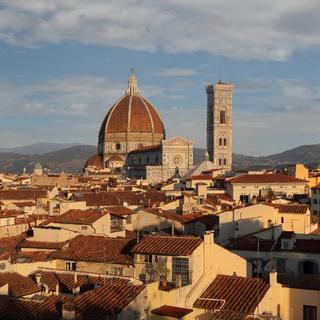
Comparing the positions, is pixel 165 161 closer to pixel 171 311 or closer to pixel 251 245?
pixel 251 245

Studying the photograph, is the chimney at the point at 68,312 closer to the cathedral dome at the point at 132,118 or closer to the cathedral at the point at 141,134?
the cathedral at the point at 141,134

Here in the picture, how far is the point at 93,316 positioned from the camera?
1358cm

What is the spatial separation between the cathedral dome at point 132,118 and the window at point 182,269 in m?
136

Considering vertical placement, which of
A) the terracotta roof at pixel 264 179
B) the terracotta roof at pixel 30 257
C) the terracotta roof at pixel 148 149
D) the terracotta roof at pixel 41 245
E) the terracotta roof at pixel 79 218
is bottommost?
the terracotta roof at pixel 30 257

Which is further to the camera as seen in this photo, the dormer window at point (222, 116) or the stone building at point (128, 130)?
the stone building at point (128, 130)

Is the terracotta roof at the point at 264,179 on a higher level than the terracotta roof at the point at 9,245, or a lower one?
higher

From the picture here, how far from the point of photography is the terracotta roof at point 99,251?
71.7ft

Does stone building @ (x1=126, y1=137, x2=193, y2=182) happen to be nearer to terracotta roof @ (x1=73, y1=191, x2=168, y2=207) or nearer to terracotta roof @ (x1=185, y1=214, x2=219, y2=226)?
terracotta roof @ (x1=73, y1=191, x2=168, y2=207)

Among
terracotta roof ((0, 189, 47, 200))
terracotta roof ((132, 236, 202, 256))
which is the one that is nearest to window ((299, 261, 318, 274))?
terracotta roof ((132, 236, 202, 256))

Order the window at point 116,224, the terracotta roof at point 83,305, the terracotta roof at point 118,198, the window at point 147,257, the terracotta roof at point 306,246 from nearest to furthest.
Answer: the terracotta roof at point 83,305 < the window at point 147,257 < the terracotta roof at point 306,246 < the window at point 116,224 < the terracotta roof at point 118,198

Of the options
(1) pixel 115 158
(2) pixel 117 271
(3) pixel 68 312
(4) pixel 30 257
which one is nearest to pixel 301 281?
(2) pixel 117 271

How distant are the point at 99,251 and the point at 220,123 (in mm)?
130086

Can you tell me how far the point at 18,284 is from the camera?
60.2 feet

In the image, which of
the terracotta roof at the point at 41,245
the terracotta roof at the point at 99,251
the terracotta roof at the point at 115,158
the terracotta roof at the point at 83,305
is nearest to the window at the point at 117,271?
the terracotta roof at the point at 99,251
